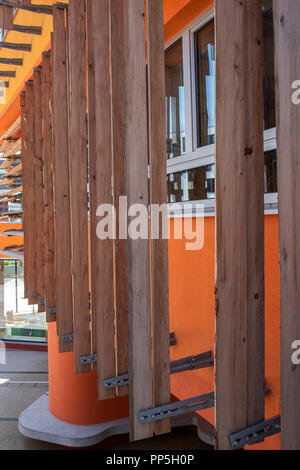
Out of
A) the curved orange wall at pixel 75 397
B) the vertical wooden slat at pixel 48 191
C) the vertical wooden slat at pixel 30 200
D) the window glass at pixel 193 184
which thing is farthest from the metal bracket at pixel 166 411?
the curved orange wall at pixel 75 397

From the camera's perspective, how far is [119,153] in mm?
2223

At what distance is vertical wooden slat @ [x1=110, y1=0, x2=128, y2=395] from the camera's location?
7.25 ft

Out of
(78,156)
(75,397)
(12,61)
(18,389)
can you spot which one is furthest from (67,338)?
(18,389)

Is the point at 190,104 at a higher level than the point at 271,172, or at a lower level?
higher

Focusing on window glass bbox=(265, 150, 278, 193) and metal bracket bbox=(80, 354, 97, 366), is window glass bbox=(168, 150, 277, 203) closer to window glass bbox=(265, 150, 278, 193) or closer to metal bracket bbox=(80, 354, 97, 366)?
window glass bbox=(265, 150, 278, 193)

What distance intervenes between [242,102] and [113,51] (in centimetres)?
108

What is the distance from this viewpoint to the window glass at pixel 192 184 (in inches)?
104

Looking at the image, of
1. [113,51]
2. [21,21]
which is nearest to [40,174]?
[21,21]

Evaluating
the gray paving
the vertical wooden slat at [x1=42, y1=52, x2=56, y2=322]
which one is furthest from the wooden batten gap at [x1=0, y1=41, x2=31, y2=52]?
the gray paving

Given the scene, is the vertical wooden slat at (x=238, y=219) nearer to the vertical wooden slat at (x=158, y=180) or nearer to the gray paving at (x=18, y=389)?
the vertical wooden slat at (x=158, y=180)

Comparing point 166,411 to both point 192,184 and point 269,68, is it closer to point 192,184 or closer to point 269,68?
point 192,184

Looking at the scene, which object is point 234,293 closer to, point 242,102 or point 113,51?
point 242,102

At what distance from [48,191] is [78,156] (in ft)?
4.51

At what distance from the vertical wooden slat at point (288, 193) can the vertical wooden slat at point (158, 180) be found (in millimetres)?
636
